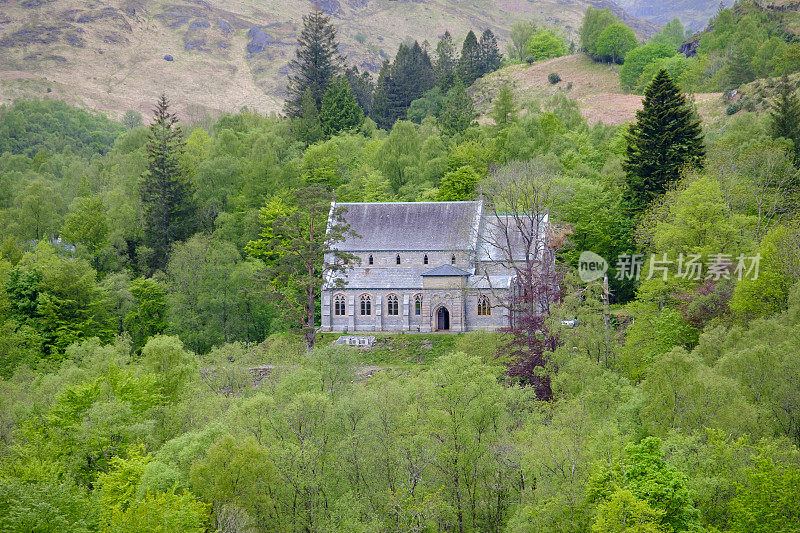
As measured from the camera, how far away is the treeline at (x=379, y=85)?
95625mm

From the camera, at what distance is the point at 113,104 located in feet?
629

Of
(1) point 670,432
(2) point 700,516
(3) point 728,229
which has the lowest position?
(2) point 700,516

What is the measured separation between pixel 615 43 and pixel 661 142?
60.8 meters

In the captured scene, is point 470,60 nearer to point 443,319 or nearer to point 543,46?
point 543,46

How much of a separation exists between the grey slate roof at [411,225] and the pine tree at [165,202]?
59.6ft

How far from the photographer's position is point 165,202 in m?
76.2

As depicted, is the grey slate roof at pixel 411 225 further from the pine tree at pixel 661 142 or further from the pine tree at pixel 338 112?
the pine tree at pixel 338 112

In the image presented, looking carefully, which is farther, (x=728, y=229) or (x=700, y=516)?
(x=728, y=229)

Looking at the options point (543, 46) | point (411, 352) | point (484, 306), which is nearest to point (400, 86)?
point (543, 46)

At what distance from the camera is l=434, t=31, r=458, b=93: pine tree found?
11400 centimetres

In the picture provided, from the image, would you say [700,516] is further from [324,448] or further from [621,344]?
[621,344]

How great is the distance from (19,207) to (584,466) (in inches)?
2897

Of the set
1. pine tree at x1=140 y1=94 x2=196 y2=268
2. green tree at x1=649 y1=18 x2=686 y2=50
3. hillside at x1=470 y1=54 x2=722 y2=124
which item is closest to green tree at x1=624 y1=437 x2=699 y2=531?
pine tree at x1=140 y1=94 x2=196 y2=268

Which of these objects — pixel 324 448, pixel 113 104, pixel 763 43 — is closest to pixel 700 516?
pixel 324 448
